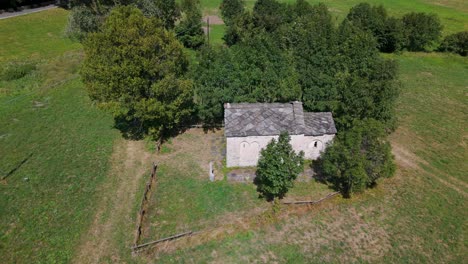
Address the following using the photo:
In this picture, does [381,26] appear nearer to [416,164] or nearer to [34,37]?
[416,164]

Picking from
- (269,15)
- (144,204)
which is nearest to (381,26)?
(269,15)

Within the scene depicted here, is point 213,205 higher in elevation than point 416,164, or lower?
lower

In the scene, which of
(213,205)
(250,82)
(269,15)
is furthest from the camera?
(269,15)

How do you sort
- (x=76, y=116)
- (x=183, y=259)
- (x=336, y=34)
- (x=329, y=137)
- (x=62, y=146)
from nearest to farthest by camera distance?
(x=183, y=259), (x=329, y=137), (x=62, y=146), (x=76, y=116), (x=336, y=34)

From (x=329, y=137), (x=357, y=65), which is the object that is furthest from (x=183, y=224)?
(x=357, y=65)

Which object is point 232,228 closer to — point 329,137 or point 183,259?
point 183,259

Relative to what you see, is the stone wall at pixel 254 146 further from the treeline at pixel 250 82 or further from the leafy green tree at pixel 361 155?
the leafy green tree at pixel 361 155

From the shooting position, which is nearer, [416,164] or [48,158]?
[48,158]
